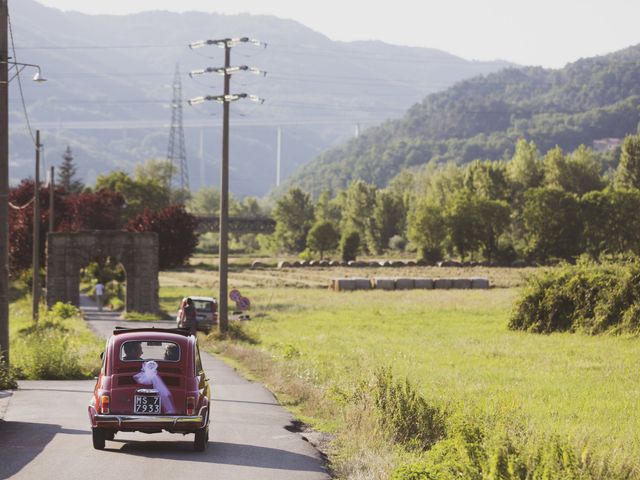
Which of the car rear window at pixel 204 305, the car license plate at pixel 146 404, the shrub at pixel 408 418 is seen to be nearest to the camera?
the car license plate at pixel 146 404

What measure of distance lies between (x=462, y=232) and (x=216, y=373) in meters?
99.0

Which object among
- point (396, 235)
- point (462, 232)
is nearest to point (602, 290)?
point (462, 232)

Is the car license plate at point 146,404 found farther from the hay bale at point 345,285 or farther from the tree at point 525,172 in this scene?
the tree at point 525,172

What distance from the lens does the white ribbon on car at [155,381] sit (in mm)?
15484

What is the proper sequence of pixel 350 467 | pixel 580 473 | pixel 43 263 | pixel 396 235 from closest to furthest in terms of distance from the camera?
pixel 580 473 < pixel 350 467 < pixel 43 263 < pixel 396 235

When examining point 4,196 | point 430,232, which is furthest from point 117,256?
point 430,232

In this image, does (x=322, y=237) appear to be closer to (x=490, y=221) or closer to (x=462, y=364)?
(x=490, y=221)

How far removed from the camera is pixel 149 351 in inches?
643

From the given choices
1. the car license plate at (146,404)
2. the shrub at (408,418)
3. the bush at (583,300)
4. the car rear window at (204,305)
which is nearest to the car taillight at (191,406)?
the car license plate at (146,404)

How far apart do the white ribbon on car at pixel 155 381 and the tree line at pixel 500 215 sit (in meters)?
101

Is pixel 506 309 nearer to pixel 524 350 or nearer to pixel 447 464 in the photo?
pixel 524 350

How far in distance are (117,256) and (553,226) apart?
233 ft

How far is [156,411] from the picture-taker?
608 inches

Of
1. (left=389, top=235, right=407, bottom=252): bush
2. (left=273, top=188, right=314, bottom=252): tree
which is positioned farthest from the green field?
(left=273, top=188, right=314, bottom=252): tree
